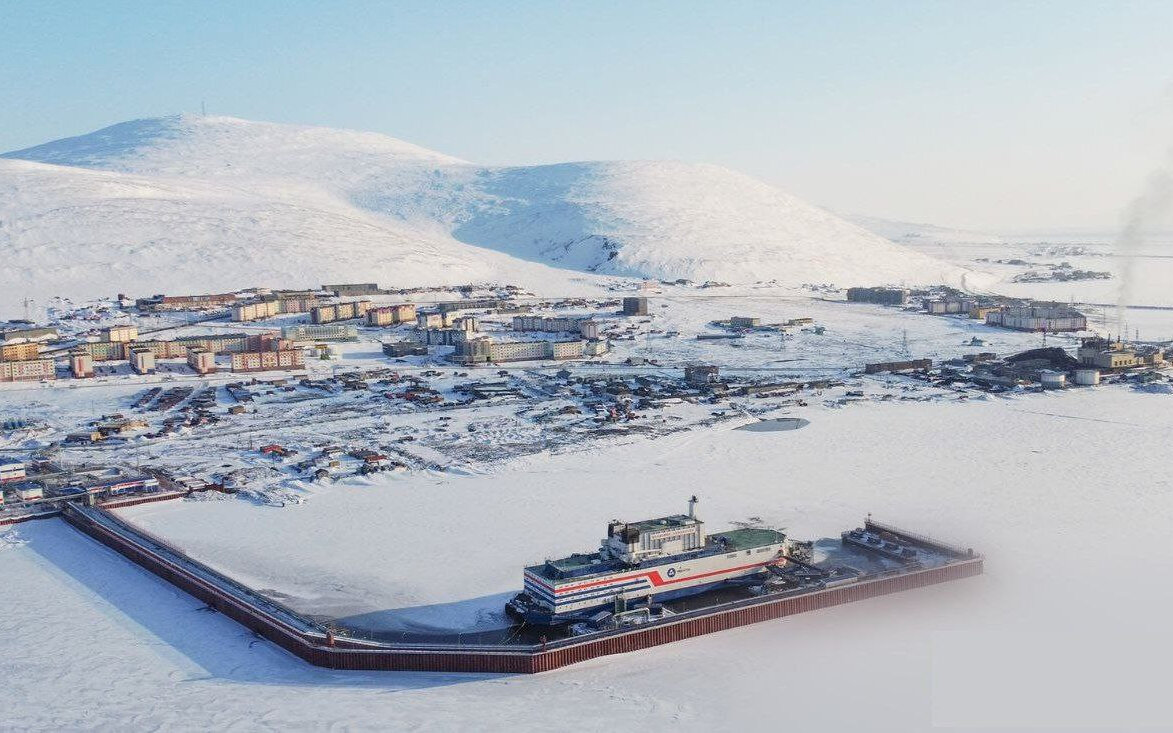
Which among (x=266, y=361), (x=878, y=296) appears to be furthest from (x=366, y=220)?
(x=266, y=361)

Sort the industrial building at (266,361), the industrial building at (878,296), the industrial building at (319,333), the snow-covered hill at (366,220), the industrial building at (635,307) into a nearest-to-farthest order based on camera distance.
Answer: the industrial building at (266,361), the industrial building at (319,333), the industrial building at (635,307), the industrial building at (878,296), the snow-covered hill at (366,220)

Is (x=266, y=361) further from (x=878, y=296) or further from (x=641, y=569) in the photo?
(x=878, y=296)

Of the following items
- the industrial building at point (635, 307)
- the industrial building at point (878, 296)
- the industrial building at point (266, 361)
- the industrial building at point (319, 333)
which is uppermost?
the industrial building at point (878, 296)

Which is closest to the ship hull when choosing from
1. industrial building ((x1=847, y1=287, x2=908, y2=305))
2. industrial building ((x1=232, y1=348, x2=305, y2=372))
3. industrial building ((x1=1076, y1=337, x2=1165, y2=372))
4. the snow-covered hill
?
industrial building ((x1=1076, y1=337, x2=1165, y2=372))

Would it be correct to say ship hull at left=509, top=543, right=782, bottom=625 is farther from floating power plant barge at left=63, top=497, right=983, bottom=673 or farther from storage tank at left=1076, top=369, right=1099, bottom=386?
storage tank at left=1076, top=369, right=1099, bottom=386

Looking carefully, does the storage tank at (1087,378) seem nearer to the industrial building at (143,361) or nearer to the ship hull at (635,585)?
the ship hull at (635,585)

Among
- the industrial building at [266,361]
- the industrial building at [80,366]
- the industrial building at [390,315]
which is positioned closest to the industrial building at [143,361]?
the industrial building at [80,366]

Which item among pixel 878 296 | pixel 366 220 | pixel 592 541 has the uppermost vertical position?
pixel 366 220
